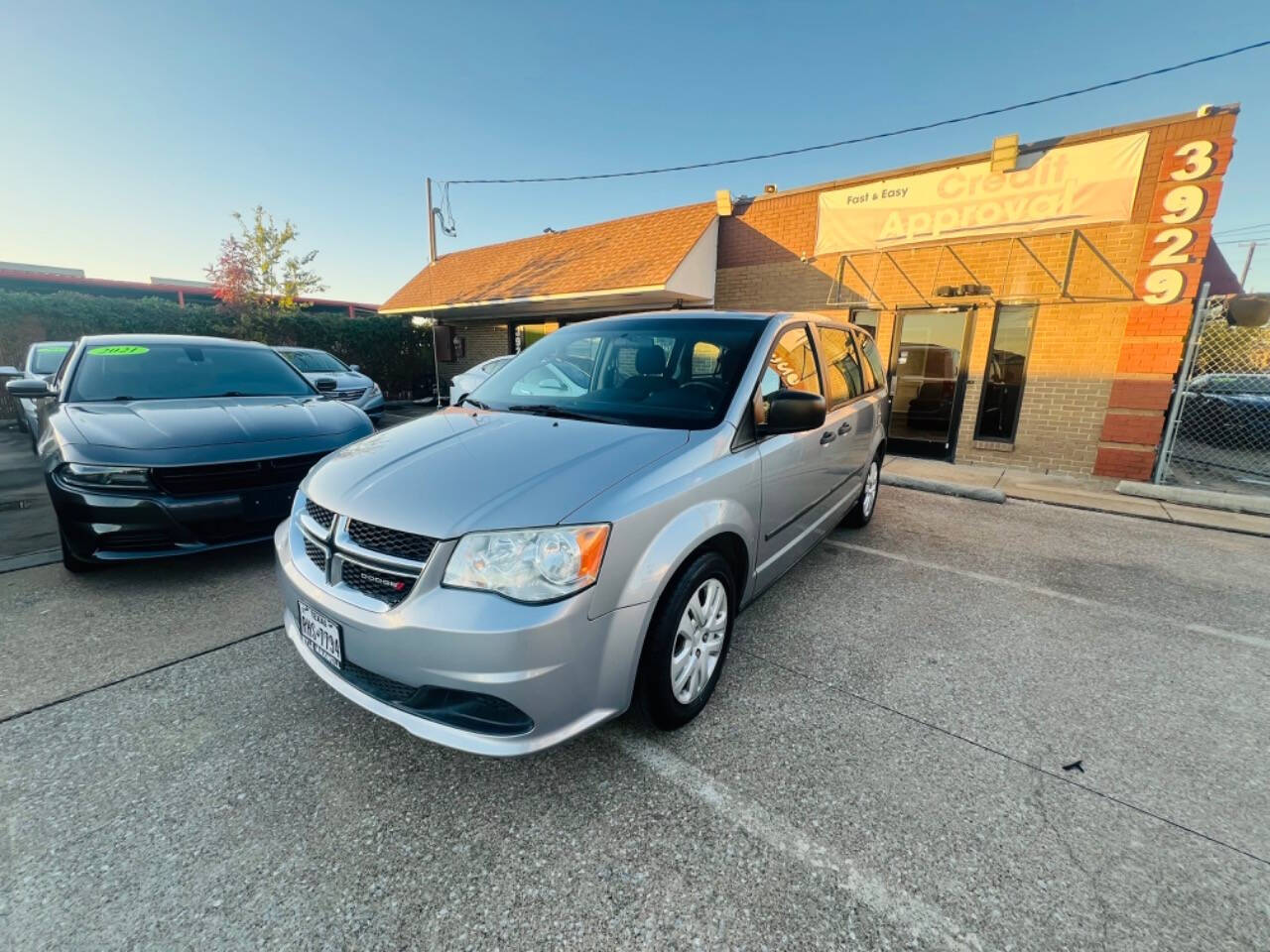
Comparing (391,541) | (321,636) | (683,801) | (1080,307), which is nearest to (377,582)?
(391,541)

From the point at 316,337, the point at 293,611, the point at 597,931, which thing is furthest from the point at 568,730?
the point at 316,337

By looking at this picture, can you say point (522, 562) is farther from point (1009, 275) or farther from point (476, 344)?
point (476, 344)

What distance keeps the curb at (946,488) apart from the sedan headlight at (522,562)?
5.95m

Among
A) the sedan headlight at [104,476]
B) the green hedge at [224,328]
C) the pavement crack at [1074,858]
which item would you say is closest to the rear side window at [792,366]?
the pavement crack at [1074,858]

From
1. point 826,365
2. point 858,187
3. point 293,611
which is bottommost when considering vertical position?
point 293,611

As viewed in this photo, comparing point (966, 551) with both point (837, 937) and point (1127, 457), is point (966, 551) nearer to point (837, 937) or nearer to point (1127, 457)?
point (837, 937)

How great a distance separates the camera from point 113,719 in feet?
7.25

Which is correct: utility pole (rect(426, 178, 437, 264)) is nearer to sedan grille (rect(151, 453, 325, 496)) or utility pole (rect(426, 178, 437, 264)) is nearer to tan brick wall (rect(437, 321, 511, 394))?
tan brick wall (rect(437, 321, 511, 394))

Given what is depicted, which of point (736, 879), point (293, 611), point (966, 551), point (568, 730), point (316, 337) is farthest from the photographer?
point (316, 337)

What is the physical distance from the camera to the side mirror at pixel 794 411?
7.70 feet

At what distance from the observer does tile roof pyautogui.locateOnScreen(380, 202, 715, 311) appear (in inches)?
389

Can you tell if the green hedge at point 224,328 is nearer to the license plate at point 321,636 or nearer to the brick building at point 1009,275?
the brick building at point 1009,275

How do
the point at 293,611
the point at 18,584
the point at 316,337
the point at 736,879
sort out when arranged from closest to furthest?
1. the point at 736,879
2. the point at 293,611
3. the point at 18,584
4. the point at 316,337

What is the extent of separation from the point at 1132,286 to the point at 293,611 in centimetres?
913
